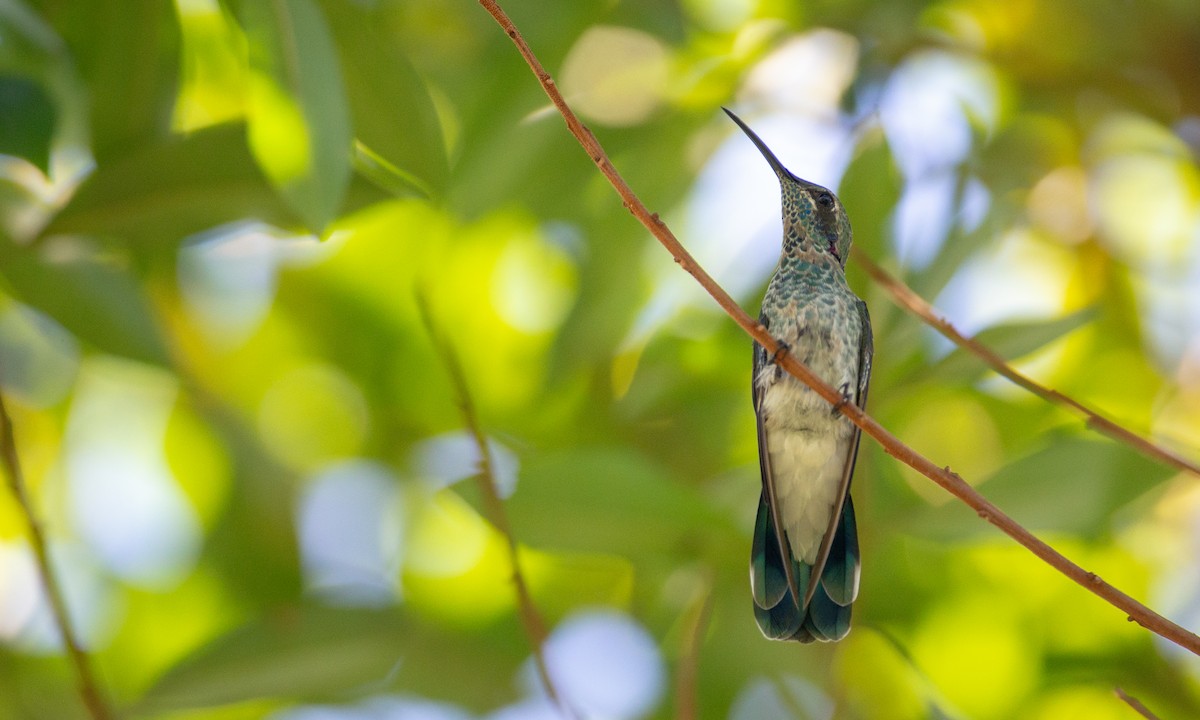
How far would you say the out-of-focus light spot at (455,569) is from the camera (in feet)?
6.53

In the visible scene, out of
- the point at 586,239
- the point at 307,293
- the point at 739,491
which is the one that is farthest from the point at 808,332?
the point at 307,293

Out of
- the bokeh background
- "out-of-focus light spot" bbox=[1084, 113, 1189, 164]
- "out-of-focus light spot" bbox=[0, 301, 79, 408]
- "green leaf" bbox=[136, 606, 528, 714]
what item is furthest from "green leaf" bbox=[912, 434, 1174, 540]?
Answer: "out-of-focus light spot" bbox=[0, 301, 79, 408]

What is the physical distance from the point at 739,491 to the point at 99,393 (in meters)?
1.36

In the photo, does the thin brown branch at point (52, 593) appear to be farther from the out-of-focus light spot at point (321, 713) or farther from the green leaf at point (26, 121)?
the out-of-focus light spot at point (321, 713)

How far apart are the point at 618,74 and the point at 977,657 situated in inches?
48.5

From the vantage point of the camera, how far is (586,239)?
1.92 m

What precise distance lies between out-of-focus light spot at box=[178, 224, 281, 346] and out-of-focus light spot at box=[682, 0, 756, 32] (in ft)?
3.20

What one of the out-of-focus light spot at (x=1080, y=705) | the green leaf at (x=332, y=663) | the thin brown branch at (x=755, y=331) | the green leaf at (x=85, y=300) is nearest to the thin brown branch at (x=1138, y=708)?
the thin brown branch at (x=755, y=331)

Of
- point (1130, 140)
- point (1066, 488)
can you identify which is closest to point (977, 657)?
point (1066, 488)

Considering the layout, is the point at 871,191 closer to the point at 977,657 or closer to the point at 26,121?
the point at 977,657

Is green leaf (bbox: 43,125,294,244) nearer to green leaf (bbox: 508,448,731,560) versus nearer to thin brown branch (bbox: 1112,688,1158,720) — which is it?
green leaf (bbox: 508,448,731,560)

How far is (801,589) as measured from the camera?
144 cm

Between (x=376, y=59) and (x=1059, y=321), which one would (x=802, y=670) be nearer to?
A: (x=1059, y=321)

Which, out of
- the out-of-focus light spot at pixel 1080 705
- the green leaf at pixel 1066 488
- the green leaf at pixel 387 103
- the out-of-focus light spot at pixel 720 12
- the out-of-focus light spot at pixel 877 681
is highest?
the green leaf at pixel 387 103
